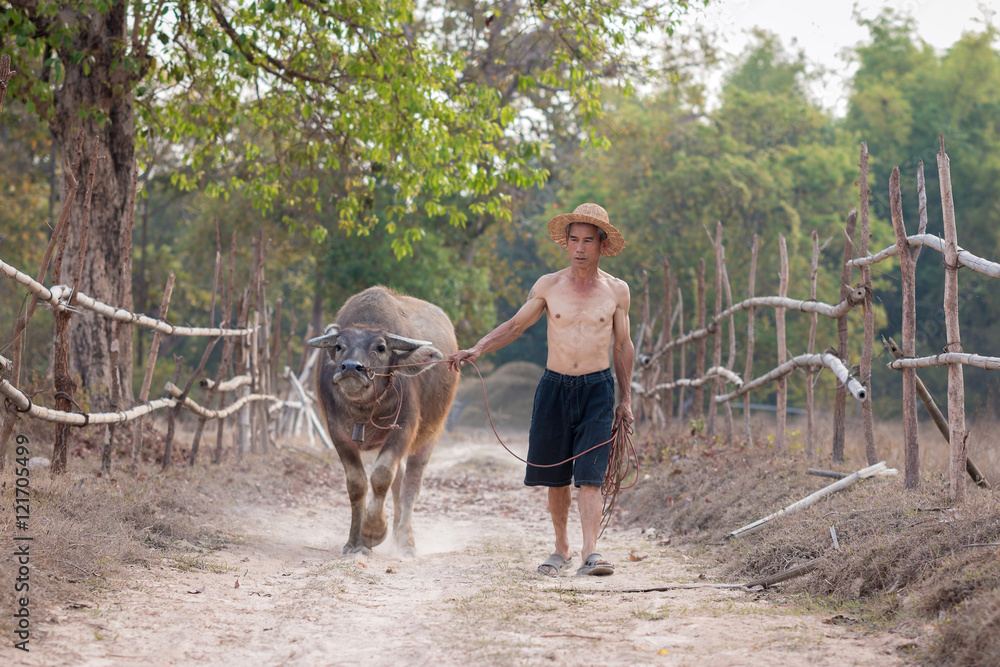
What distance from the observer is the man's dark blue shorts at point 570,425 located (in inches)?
207

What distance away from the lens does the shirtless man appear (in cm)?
527

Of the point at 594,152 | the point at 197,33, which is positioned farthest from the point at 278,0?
the point at 594,152

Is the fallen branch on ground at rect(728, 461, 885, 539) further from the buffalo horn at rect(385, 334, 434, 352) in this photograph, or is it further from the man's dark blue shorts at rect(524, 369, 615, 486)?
the buffalo horn at rect(385, 334, 434, 352)

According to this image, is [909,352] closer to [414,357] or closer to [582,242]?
[582,242]

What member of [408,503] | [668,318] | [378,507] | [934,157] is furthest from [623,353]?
[934,157]

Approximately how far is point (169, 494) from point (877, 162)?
23767 millimetres

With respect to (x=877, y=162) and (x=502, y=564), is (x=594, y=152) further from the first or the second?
(x=502, y=564)

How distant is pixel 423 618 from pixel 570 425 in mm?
1767

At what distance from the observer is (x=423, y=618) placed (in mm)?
3998

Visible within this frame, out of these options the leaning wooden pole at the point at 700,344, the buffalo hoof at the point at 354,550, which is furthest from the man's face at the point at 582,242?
the leaning wooden pole at the point at 700,344

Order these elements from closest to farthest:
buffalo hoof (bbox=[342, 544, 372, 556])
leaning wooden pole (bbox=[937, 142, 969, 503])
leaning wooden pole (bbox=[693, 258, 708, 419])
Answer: leaning wooden pole (bbox=[937, 142, 969, 503])
buffalo hoof (bbox=[342, 544, 372, 556])
leaning wooden pole (bbox=[693, 258, 708, 419])

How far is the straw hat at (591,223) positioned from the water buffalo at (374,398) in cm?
123

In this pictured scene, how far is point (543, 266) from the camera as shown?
120ft

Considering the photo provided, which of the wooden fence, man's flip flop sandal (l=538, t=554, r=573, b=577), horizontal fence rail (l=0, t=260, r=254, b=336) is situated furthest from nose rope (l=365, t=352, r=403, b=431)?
the wooden fence
